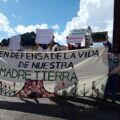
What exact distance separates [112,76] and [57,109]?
2.17 metres

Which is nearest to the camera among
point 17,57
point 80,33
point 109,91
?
point 109,91

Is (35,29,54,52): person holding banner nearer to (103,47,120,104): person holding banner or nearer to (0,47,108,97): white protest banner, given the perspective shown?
(0,47,108,97): white protest banner

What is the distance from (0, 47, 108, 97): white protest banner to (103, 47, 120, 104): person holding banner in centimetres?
15

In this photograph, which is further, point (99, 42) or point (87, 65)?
point (99, 42)

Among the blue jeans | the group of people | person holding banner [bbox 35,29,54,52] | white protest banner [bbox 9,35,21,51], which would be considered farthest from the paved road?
white protest banner [bbox 9,35,21,51]

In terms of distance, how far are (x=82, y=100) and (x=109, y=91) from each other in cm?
82

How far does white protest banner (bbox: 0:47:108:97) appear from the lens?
12.5 metres

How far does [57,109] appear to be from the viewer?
1088cm

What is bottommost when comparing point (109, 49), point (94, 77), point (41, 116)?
point (41, 116)

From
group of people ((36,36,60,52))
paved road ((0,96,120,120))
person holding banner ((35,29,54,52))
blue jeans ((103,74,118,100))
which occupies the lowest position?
paved road ((0,96,120,120))

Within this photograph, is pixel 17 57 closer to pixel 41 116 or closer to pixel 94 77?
pixel 94 77

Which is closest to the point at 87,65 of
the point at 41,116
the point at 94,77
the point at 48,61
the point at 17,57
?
the point at 94,77

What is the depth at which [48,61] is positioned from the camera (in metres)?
13.0

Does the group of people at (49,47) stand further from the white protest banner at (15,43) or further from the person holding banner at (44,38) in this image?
the white protest banner at (15,43)
